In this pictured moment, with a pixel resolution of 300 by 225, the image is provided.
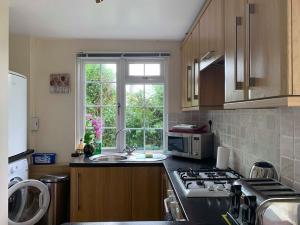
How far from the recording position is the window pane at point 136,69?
3.47 m

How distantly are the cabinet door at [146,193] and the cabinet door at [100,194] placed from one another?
0.20 feet

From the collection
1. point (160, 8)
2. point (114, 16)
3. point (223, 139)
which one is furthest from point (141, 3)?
point (223, 139)

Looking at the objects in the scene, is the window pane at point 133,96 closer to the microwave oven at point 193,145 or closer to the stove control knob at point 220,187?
the microwave oven at point 193,145

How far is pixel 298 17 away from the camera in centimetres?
86

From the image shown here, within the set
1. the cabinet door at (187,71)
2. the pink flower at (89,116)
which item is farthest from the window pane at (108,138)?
the cabinet door at (187,71)

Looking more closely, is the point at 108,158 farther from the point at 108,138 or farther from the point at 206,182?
the point at 206,182

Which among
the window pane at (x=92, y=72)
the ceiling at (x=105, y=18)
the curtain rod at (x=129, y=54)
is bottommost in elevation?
the window pane at (x=92, y=72)

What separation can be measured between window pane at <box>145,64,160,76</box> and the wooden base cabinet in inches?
48.6

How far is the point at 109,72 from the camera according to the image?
347 cm

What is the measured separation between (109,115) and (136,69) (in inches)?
26.0

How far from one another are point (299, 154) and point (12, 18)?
8.60 feet

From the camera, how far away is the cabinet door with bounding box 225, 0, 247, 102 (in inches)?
49.1

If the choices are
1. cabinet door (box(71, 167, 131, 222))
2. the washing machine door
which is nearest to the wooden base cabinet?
cabinet door (box(71, 167, 131, 222))

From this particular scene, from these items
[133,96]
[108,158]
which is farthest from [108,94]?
[108,158]
